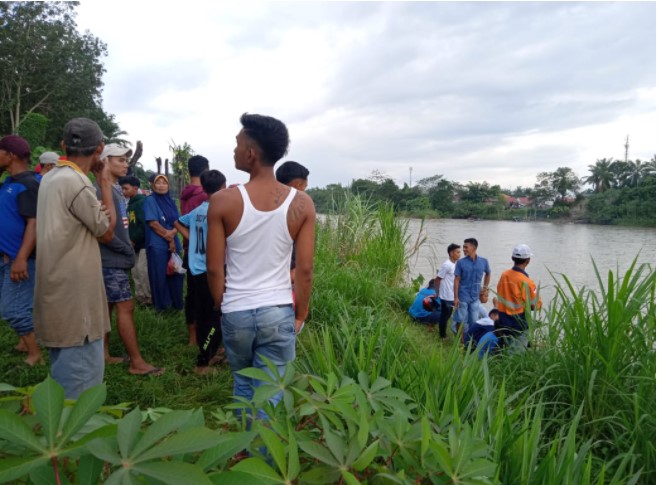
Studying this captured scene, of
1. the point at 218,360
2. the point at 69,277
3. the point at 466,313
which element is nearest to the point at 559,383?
the point at 218,360

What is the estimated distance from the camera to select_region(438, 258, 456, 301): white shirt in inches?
259

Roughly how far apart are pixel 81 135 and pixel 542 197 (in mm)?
64768

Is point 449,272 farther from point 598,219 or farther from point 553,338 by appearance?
point 598,219

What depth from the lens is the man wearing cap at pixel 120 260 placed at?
2650 millimetres

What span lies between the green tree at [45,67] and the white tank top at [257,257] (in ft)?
94.8

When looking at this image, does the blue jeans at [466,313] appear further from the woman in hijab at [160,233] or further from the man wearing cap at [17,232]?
the man wearing cap at [17,232]

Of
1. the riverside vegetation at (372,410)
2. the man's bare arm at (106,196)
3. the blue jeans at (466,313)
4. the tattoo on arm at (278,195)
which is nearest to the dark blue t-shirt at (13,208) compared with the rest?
the man's bare arm at (106,196)

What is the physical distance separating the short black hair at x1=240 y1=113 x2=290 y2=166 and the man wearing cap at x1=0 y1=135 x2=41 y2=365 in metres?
1.61

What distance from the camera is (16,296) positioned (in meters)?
2.78

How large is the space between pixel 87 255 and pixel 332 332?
6.84 feet

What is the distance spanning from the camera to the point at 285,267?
187 centimetres

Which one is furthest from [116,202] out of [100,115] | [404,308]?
[100,115]

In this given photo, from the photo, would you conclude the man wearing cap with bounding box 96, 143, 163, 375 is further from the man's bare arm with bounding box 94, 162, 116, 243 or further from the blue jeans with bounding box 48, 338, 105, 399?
the blue jeans with bounding box 48, 338, 105, 399

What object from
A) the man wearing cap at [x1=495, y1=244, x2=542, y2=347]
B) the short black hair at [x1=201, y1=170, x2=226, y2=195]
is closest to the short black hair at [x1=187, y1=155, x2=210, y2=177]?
the short black hair at [x1=201, y1=170, x2=226, y2=195]
